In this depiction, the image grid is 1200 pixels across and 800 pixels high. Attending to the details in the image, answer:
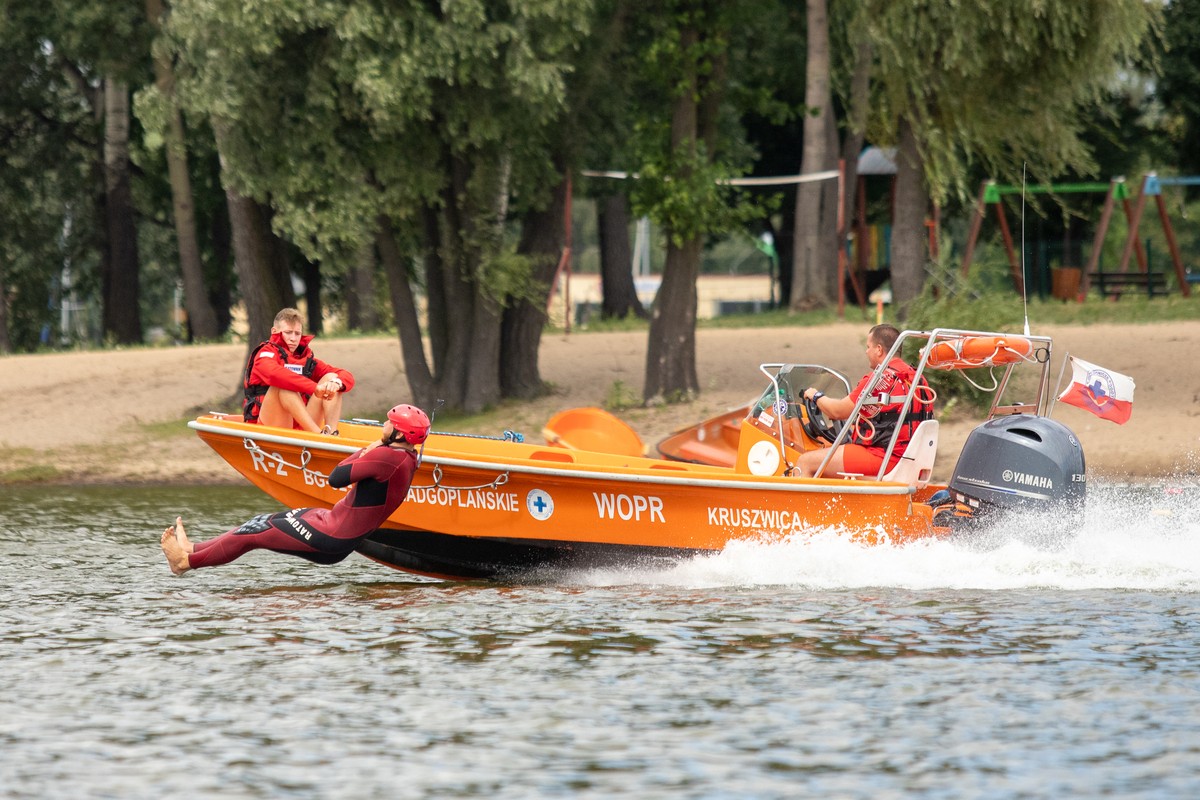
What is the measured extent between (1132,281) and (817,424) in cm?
1894

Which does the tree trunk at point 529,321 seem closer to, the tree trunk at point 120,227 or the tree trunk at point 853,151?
the tree trunk at point 853,151

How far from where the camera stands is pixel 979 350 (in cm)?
1087

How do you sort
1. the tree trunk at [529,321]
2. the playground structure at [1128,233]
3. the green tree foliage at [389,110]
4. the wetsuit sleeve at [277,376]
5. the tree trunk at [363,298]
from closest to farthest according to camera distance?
the wetsuit sleeve at [277,376], the green tree foliage at [389,110], the tree trunk at [529,321], the playground structure at [1128,233], the tree trunk at [363,298]

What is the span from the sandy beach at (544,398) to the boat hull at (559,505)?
7355 millimetres

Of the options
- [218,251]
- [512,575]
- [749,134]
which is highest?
[749,134]

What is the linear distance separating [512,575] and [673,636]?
244cm

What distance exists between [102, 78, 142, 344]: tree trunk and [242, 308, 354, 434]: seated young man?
2080 centimetres

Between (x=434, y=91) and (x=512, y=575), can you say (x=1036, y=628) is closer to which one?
(x=512, y=575)

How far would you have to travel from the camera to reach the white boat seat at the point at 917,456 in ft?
35.3

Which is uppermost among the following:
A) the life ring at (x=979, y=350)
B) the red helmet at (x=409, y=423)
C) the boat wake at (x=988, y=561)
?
the life ring at (x=979, y=350)

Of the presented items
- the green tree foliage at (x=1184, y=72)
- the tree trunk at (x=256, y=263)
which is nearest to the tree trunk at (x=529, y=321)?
the tree trunk at (x=256, y=263)

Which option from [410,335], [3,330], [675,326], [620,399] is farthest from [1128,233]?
[3,330]

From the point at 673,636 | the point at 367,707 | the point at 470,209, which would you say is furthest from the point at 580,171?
the point at 367,707

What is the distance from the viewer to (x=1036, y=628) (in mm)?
9516
